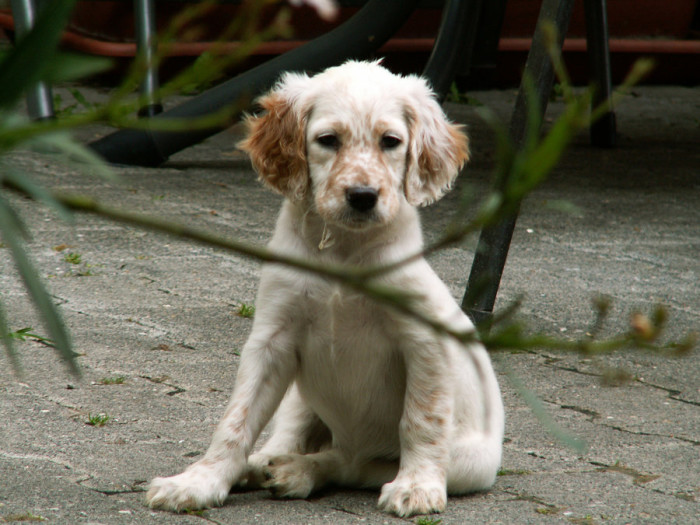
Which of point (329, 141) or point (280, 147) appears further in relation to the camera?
point (280, 147)

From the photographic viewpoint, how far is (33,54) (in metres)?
0.52

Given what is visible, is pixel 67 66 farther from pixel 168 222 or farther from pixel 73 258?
pixel 73 258

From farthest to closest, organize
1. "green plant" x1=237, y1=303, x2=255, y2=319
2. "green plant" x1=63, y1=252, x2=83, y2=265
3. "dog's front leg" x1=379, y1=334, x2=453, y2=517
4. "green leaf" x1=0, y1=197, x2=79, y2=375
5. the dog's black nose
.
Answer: "green plant" x1=63, y1=252, x2=83, y2=265 → "green plant" x1=237, y1=303, x2=255, y2=319 → the dog's black nose → "dog's front leg" x1=379, y1=334, x2=453, y2=517 → "green leaf" x1=0, y1=197, x2=79, y2=375

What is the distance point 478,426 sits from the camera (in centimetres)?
277

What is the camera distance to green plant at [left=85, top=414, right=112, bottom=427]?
9.75ft

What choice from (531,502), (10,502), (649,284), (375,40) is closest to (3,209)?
(10,502)

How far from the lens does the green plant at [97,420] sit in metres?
2.97

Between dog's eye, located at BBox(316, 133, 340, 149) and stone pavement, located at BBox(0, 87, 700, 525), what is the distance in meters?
0.67

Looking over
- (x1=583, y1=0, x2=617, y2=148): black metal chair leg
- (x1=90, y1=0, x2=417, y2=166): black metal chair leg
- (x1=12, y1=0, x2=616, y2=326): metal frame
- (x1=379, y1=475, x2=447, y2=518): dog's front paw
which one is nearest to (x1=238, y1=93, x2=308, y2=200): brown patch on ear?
(x1=379, y1=475, x2=447, y2=518): dog's front paw

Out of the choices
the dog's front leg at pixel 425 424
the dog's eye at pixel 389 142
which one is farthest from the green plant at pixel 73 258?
the dog's front leg at pixel 425 424

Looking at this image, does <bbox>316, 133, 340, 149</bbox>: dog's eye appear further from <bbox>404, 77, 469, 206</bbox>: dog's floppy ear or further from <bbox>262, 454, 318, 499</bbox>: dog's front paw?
<bbox>262, 454, 318, 499</bbox>: dog's front paw

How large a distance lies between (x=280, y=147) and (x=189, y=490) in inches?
43.5

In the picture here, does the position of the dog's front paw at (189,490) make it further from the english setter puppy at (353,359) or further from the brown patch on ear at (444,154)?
the brown patch on ear at (444,154)

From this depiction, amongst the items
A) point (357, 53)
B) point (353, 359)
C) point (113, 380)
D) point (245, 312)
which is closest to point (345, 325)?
point (353, 359)
